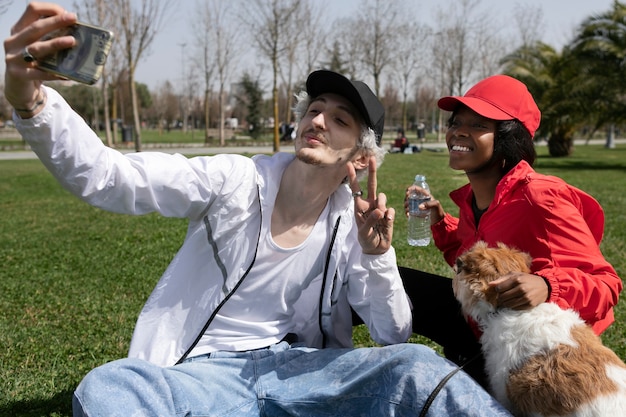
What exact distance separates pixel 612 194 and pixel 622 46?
9131mm

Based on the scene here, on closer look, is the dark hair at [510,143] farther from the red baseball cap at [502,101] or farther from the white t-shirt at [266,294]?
the white t-shirt at [266,294]

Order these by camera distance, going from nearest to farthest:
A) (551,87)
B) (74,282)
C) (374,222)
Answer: (374,222) → (74,282) → (551,87)

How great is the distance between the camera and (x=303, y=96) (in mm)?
3191

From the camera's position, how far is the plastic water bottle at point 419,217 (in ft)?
11.5

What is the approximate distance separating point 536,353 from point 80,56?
202 cm

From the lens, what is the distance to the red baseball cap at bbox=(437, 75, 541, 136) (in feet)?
9.85

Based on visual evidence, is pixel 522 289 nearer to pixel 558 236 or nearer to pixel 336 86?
pixel 558 236

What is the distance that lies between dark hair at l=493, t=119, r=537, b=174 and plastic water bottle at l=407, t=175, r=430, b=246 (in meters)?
0.55

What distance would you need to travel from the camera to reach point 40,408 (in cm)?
346

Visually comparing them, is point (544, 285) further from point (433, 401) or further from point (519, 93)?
point (519, 93)

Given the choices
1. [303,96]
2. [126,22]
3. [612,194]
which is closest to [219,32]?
[126,22]

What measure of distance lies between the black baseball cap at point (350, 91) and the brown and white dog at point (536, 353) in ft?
2.76

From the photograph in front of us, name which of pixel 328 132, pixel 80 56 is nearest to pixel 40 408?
pixel 328 132

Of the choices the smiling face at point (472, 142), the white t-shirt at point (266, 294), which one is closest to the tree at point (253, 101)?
the smiling face at point (472, 142)
